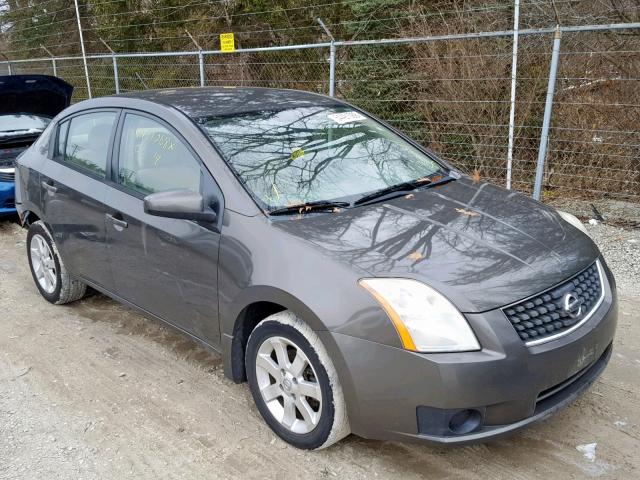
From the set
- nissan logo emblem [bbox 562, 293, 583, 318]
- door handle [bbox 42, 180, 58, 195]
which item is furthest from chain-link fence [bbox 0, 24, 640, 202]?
door handle [bbox 42, 180, 58, 195]

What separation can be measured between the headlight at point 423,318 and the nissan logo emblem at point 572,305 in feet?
1.69

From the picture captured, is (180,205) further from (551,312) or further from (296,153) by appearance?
(551,312)

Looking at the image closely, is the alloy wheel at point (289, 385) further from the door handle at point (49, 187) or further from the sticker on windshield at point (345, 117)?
the door handle at point (49, 187)

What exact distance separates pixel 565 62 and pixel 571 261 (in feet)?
16.7

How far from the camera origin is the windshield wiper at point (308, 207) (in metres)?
2.82

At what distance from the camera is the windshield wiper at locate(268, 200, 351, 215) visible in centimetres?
282

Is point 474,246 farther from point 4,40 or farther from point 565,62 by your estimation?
point 4,40

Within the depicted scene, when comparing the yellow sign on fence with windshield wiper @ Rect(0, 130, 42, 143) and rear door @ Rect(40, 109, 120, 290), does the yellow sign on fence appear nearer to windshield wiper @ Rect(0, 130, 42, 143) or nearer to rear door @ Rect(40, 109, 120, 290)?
windshield wiper @ Rect(0, 130, 42, 143)

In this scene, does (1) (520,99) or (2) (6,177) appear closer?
(2) (6,177)

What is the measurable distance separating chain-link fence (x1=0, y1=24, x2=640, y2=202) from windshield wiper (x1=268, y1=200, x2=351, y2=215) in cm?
361

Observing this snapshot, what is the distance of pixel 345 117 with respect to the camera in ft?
12.4

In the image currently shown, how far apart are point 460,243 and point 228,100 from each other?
6.00 ft

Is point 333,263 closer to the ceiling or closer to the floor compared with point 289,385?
closer to the ceiling

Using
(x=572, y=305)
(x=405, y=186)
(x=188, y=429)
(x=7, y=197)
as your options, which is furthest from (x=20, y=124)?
(x=572, y=305)
